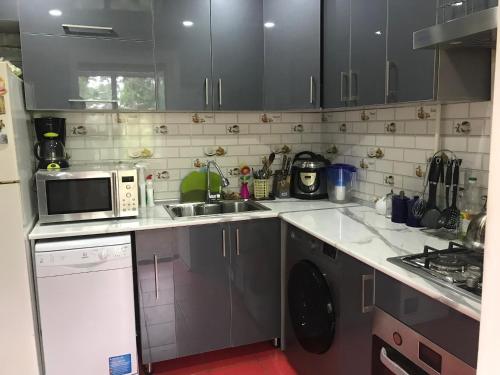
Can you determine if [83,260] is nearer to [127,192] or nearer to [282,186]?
[127,192]

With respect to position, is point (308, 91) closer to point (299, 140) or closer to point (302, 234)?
point (299, 140)

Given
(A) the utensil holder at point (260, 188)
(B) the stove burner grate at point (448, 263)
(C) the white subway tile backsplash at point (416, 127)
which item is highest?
(C) the white subway tile backsplash at point (416, 127)

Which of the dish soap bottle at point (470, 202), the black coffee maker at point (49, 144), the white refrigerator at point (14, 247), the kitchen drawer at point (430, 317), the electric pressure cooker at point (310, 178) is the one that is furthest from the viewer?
the electric pressure cooker at point (310, 178)

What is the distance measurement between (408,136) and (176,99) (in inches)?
53.2

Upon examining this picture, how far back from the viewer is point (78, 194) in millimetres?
2219

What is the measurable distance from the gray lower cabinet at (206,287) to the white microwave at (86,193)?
0.74ft

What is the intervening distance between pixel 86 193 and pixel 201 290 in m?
0.85

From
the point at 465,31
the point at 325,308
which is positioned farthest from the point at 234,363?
the point at 465,31

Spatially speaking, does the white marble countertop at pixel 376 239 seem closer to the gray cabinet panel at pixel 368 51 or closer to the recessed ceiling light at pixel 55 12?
the gray cabinet panel at pixel 368 51

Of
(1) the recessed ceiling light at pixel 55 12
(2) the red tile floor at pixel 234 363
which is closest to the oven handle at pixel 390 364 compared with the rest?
(2) the red tile floor at pixel 234 363

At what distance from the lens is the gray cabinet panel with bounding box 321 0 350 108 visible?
2.19 m

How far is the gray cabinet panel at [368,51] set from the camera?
1907 millimetres

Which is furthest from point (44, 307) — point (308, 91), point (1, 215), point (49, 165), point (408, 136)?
point (408, 136)

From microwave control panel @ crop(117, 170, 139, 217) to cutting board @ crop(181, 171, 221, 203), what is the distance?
0.57 meters
